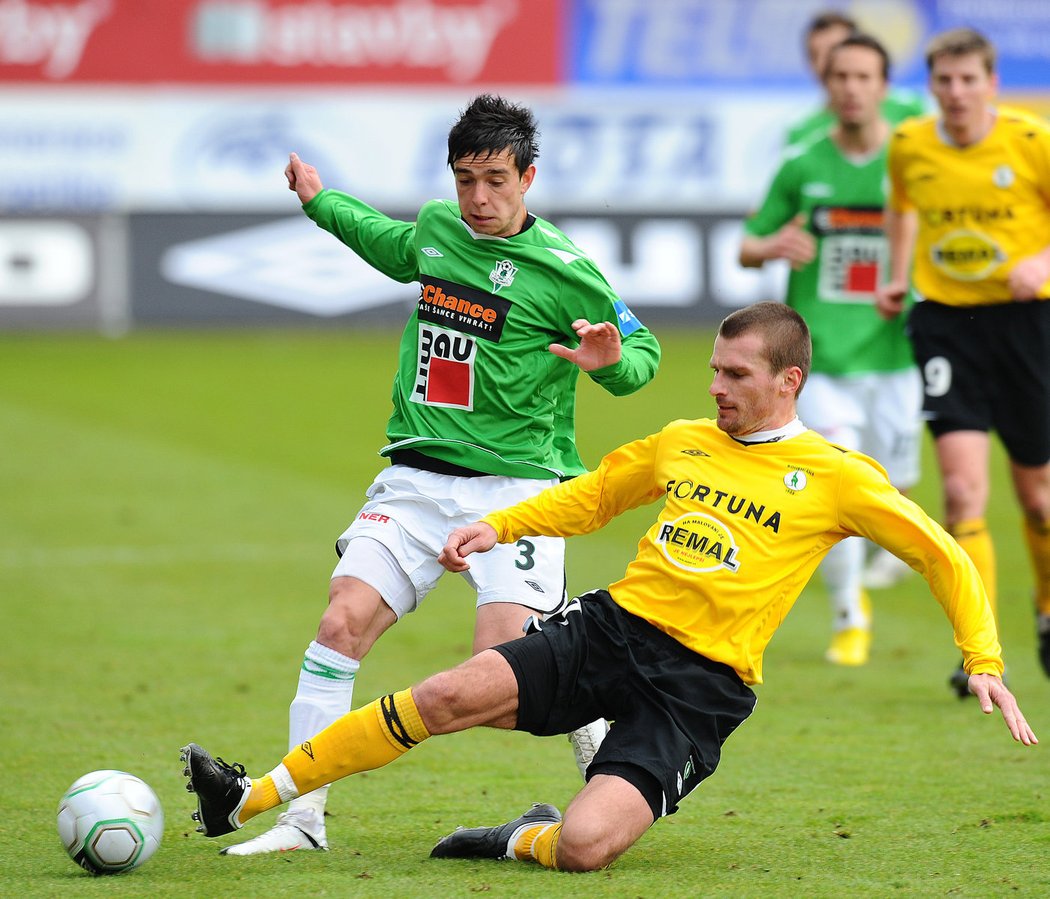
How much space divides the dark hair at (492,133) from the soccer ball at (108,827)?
207cm

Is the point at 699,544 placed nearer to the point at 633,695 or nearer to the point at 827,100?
the point at 633,695

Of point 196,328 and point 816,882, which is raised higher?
point 816,882

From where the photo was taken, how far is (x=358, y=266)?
2188 centimetres

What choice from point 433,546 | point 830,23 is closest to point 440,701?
point 433,546

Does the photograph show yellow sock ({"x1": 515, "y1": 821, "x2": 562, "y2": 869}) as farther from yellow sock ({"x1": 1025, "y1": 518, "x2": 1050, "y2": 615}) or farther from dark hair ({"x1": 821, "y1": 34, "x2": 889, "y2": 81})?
dark hair ({"x1": 821, "y1": 34, "x2": 889, "y2": 81})

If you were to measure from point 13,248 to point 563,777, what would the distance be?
16525 mm

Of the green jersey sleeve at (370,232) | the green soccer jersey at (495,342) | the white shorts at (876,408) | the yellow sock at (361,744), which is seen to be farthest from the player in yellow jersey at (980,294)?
the yellow sock at (361,744)

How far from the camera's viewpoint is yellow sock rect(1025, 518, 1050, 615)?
24.4 feet

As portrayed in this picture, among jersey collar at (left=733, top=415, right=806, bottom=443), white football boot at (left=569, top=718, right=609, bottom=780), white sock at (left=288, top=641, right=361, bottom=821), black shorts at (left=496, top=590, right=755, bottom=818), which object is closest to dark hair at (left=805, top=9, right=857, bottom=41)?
jersey collar at (left=733, top=415, right=806, bottom=443)

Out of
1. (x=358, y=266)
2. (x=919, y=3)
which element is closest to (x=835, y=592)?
(x=358, y=266)

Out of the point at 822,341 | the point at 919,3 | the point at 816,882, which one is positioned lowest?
the point at 816,882

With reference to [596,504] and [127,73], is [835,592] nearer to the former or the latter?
[596,504]

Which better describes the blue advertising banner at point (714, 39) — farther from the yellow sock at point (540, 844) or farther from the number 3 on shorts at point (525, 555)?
the yellow sock at point (540, 844)

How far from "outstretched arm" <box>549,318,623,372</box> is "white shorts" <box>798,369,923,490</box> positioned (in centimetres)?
339
